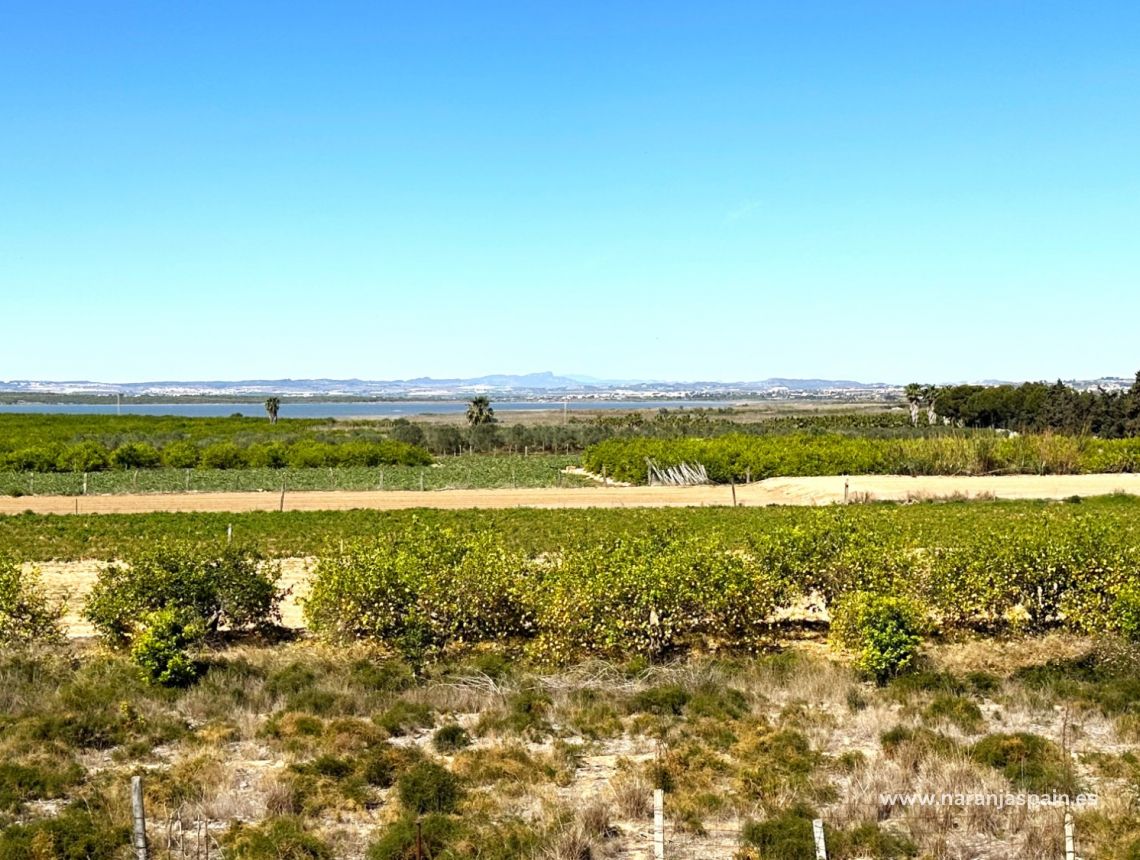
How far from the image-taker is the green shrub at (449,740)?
999cm

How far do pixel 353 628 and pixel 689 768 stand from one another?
22.0ft

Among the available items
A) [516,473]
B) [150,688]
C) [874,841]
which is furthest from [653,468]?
[874,841]

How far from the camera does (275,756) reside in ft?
31.9

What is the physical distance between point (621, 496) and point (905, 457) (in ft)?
53.8

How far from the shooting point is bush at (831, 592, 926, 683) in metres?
12.3

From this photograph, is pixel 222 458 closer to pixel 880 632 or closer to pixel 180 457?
pixel 180 457

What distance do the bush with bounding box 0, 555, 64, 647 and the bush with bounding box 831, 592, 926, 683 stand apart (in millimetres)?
11169

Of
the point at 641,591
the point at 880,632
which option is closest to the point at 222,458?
the point at 641,591

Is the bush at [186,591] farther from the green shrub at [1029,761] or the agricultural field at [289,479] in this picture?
the agricultural field at [289,479]

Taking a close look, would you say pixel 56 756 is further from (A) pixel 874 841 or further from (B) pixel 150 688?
(A) pixel 874 841

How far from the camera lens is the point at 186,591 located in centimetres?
1504

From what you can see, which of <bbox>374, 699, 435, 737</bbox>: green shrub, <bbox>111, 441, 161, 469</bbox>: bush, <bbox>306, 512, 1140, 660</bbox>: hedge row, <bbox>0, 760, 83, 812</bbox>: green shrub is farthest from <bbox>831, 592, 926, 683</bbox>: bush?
<bbox>111, 441, 161, 469</bbox>: bush

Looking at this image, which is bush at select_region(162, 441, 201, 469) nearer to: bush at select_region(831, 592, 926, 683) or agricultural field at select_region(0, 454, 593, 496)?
agricultural field at select_region(0, 454, 593, 496)

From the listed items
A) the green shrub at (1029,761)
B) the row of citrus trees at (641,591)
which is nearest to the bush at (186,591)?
the row of citrus trees at (641,591)
